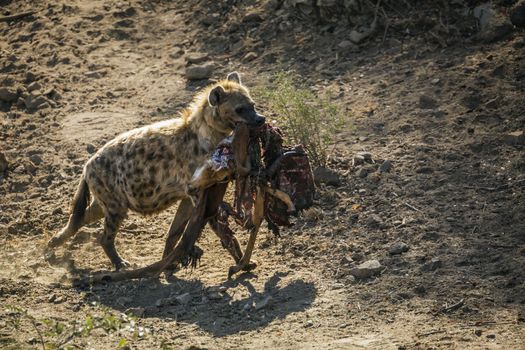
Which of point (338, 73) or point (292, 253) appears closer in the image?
point (292, 253)

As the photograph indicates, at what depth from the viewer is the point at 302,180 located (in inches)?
242

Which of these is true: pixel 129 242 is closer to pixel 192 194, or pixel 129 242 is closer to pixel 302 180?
pixel 192 194

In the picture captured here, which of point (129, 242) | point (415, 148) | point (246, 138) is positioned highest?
point (246, 138)

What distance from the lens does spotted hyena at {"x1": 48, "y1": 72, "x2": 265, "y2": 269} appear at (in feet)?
21.8

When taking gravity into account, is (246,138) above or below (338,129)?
above

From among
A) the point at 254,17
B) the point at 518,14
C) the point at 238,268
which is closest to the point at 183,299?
the point at 238,268

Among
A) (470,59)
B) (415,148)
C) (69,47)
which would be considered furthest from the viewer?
(69,47)

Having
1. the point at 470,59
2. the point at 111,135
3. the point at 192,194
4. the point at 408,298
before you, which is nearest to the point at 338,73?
the point at 470,59

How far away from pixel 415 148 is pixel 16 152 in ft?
11.8

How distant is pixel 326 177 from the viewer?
7.16 m

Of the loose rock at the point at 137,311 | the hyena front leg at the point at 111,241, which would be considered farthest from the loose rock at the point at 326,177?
the loose rock at the point at 137,311

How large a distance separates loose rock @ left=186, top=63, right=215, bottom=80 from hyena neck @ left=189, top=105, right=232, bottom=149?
2.37 metres

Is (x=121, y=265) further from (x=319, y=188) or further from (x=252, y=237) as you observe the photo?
(x=319, y=188)

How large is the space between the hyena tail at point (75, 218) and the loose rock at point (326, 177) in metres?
1.74
